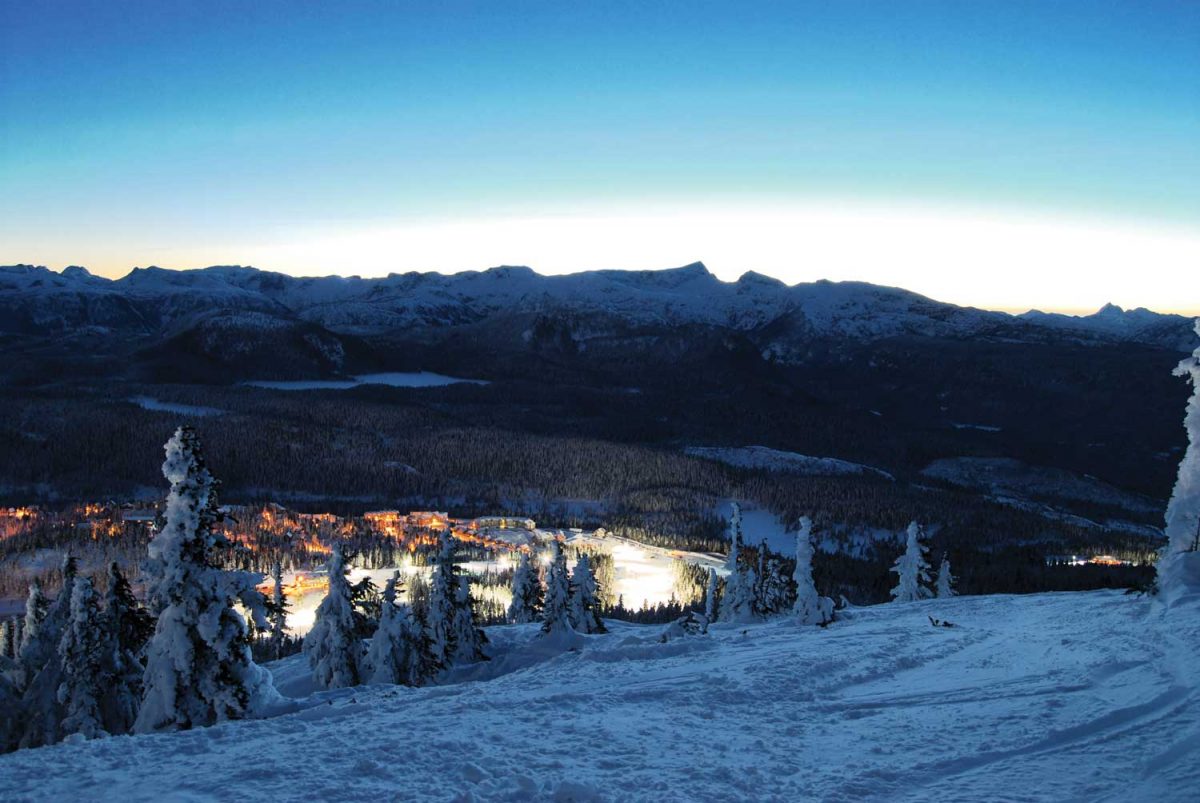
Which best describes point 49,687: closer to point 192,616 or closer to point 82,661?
point 82,661

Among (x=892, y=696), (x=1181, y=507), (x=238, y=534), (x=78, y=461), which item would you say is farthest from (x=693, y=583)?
(x=78, y=461)

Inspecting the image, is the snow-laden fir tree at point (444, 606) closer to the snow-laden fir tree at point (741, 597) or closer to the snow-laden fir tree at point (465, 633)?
the snow-laden fir tree at point (465, 633)

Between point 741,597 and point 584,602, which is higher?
point 584,602

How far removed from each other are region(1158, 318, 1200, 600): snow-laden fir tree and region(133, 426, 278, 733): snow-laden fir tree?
29849 mm

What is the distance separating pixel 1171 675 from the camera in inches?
609

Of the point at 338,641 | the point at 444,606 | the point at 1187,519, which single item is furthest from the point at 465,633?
the point at 1187,519

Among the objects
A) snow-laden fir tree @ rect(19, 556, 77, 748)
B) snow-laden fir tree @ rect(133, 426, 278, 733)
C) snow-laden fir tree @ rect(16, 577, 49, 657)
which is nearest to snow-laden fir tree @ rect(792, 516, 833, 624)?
snow-laden fir tree @ rect(133, 426, 278, 733)

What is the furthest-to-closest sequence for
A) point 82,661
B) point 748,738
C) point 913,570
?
point 913,570 < point 82,661 < point 748,738

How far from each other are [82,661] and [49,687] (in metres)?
4.31

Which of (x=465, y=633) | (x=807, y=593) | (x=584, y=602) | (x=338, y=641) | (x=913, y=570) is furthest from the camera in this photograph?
(x=913, y=570)

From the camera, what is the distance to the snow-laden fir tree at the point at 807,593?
32.6 meters

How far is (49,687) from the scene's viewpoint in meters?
33.8

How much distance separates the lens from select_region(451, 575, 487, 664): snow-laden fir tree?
45.7 metres

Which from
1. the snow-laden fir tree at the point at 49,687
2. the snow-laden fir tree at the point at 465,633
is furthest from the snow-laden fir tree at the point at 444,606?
the snow-laden fir tree at the point at 49,687
